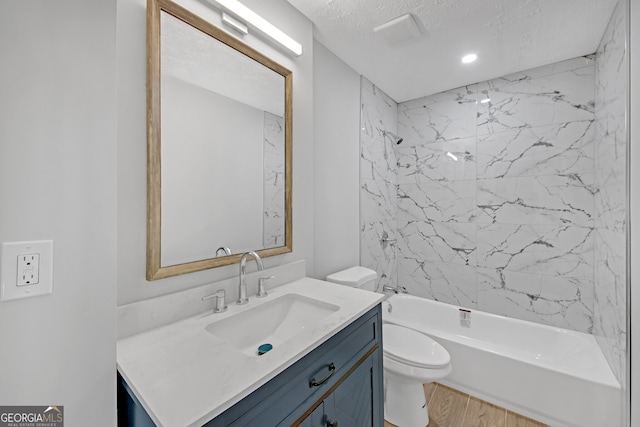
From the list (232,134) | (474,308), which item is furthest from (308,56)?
(474,308)

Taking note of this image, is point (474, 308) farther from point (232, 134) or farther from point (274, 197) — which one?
point (232, 134)

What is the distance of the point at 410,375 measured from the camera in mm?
1516

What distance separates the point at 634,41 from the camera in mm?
1279

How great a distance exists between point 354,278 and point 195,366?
4.23ft

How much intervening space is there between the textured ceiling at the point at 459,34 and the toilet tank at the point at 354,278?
1675 millimetres

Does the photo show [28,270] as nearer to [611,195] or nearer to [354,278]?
[354,278]

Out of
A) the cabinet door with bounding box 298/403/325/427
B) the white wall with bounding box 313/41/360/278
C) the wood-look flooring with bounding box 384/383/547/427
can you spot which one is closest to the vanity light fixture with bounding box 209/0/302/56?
the white wall with bounding box 313/41/360/278

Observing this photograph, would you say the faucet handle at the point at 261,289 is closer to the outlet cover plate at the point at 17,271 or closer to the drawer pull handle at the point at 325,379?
the drawer pull handle at the point at 325,379

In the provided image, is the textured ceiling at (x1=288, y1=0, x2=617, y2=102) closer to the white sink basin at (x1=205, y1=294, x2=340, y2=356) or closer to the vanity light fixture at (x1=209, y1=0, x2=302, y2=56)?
the vanity light fixture at (x1=209, y1=0, x2=302, y2=56)

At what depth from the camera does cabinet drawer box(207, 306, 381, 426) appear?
2.19 feet

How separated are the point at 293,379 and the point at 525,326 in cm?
231

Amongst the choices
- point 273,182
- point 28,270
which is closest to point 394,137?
point 273,182

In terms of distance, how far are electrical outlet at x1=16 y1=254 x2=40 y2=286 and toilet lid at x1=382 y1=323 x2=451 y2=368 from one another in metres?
1.62

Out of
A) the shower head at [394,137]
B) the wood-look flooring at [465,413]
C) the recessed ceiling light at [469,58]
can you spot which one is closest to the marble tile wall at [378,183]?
the shower head at [394,137]
